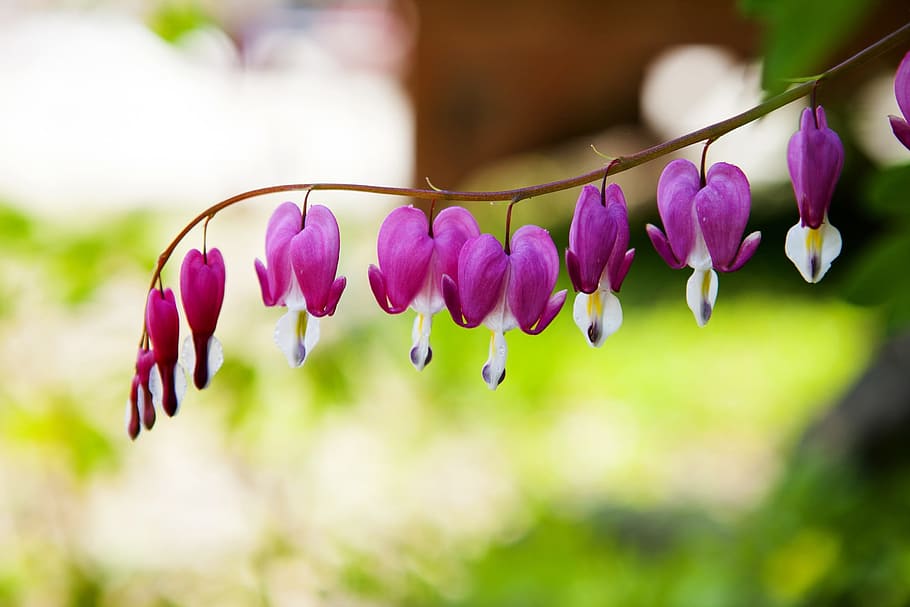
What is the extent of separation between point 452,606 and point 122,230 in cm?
123

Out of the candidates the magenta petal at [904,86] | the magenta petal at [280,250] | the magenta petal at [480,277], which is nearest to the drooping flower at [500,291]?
the magenta petal at [480,277]

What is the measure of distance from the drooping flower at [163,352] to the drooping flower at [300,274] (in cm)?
6

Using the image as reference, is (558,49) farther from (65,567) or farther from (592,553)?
(65,567)

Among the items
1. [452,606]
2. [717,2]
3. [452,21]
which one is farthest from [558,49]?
[452,606]

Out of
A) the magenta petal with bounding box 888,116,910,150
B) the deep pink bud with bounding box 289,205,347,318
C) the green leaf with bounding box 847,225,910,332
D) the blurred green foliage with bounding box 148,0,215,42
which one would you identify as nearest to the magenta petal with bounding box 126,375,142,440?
the deep pink bud with bounding box 289,205,347,318

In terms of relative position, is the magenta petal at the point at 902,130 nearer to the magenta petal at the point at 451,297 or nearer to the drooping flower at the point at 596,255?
the drooping flower at the point at 596,255

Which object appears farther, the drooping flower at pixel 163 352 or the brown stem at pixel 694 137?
the drooping flower at pixel 163 352

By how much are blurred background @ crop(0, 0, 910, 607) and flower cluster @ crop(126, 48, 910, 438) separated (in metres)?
0.24

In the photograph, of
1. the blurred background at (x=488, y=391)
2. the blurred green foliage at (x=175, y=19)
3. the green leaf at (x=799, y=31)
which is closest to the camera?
the green leaf at (x=799, y=31)

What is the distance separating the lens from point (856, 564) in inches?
74.9

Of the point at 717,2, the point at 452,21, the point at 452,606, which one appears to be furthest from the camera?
the point at 452,21

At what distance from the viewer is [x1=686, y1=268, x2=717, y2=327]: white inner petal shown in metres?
0.59

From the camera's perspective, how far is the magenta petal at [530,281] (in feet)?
2.00

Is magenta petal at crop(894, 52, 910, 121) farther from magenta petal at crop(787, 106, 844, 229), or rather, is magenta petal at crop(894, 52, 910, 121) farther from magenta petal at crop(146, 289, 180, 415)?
magenta petal at crop(146, 289, 180, 415)
